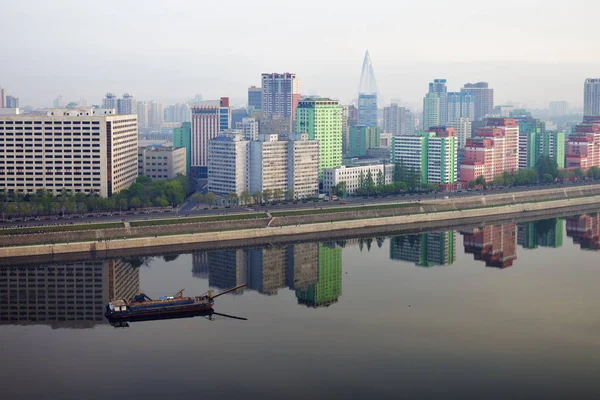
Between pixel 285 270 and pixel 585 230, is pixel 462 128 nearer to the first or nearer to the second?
pixel 585 230

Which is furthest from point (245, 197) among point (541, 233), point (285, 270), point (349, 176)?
point (541, 233)

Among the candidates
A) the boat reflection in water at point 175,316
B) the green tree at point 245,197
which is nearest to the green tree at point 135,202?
the green tree at point 245,197

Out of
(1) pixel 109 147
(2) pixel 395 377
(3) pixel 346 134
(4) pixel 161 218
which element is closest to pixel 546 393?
(2) pixel 395 377

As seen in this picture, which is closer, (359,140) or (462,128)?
(359,140)

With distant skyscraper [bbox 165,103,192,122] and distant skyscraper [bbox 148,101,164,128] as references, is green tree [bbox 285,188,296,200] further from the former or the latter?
distant skyscraper [bbox 165,103,192,122]

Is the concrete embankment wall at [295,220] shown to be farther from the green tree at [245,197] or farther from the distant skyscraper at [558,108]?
the distant skyscraper at [558,108]

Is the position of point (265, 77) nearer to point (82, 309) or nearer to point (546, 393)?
point (82, 309)
